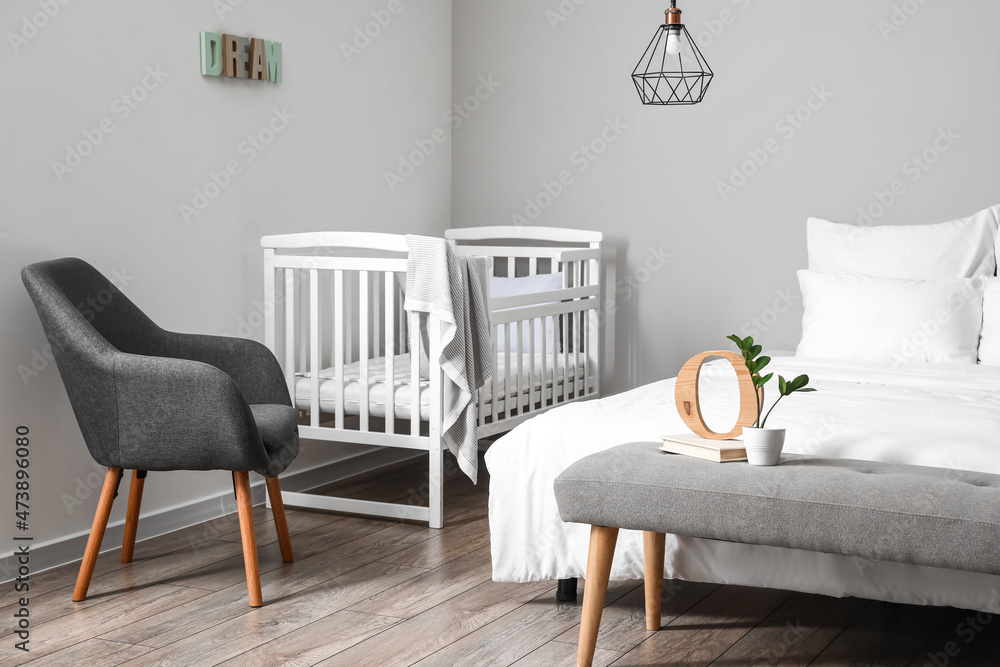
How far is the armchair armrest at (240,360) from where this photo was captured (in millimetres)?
2832

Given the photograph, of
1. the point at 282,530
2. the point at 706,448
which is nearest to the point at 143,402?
the point at 282,530

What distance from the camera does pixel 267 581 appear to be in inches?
103

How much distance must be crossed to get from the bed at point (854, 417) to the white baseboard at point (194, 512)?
49.2 inches

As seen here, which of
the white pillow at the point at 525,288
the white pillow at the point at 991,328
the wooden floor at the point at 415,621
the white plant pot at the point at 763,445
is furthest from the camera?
the white pillow at the point at 525,288

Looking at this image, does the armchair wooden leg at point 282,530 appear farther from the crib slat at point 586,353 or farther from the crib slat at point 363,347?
the crib slat at point 586,353

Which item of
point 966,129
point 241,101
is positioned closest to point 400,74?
point 241,101

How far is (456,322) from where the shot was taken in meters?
3.01

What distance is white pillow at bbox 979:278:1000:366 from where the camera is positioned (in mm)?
2963

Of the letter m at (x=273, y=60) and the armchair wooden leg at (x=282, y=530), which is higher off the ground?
the letter m at (x=273, y=60)

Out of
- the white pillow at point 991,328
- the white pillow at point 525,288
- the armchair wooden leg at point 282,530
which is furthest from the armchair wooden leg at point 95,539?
the white pillow at point 991,328

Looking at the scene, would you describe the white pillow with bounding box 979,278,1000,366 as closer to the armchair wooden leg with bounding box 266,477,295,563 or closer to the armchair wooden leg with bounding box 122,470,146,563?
the armchair wooden leg with bounding box 266,477,295,563

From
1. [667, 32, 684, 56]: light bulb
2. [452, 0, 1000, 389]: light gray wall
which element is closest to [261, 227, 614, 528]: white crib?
[452, 0, 1000, 389]: light gray wall

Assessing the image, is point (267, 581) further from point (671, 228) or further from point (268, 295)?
point (671, 228)

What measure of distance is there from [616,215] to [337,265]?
1421 mm
